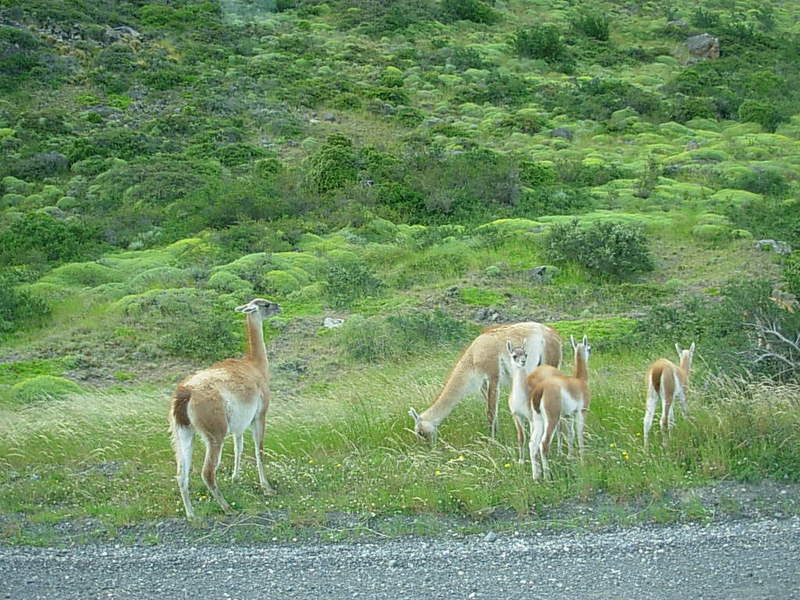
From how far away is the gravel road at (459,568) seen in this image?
238 inches

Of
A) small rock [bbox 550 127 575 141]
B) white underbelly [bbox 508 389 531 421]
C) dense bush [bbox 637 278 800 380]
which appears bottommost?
small rock [bbox 550 127 575 141]

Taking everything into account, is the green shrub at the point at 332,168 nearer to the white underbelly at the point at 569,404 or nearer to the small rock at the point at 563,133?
the small rock at the point at 563,133

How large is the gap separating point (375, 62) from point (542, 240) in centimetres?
2257

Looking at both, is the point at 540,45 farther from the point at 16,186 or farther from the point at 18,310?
the point at 18,310

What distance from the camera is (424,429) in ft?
30.9

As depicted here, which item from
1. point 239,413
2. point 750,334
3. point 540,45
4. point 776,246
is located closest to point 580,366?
point 750,334

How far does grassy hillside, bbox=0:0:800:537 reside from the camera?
906 cm

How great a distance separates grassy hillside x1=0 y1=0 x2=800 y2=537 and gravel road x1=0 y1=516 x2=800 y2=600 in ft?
A: 2.55

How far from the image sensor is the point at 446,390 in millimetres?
9492

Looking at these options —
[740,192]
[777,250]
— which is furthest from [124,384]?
[740,192]

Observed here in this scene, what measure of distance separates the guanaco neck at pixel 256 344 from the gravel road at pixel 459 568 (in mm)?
2306

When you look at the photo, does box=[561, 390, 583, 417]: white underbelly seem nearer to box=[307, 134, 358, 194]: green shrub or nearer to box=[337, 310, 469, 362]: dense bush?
box=[337, 310, 469, 362]: dense bush

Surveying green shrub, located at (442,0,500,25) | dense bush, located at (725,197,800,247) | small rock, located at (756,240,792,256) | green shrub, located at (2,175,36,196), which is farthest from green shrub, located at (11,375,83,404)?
green shrub, located at (442,0,500,25)

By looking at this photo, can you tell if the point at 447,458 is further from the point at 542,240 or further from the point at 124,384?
the point at 542,240
